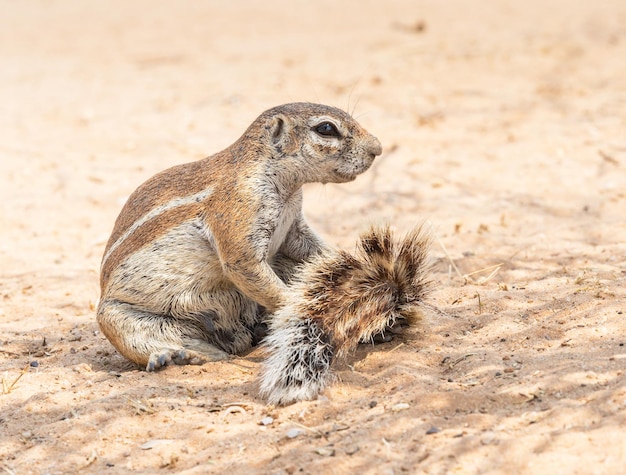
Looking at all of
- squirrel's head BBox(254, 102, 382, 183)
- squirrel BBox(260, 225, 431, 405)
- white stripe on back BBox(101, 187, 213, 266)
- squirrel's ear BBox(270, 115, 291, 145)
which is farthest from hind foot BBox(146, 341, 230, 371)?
squirrel's ear BBox(270, 115, 291, 145)

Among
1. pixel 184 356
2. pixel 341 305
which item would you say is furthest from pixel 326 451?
pixel 184 356

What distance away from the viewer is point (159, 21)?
14984 millimetres

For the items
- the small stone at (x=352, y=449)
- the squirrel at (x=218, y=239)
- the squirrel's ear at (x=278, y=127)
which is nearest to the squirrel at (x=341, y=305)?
the squirrel at (x=218, y=239)

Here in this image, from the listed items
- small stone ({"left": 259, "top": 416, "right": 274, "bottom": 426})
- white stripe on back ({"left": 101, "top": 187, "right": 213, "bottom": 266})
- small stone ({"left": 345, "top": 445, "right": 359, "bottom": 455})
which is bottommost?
small stone ({"left": 259, "top": 416, "right": 274, "bottom": 426})

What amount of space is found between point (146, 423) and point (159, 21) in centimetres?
1222

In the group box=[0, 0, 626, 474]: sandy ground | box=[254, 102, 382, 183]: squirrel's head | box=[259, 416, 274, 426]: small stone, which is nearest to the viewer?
box=[0, 0, 626, 474]: sandy ground

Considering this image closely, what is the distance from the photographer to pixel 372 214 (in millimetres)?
6957

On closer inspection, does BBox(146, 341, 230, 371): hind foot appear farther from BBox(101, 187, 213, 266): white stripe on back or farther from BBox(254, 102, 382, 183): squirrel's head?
BBox(254, 102, 382, 183): squirrel's head

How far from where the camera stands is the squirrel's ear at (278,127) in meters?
4.70

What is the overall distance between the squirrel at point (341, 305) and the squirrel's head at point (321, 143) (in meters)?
0.51

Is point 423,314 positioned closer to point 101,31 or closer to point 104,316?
point 104,316

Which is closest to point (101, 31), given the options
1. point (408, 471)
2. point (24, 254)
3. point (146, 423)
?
point (24, 254)

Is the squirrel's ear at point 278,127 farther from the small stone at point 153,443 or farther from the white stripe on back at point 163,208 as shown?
the small stone at point 153,443

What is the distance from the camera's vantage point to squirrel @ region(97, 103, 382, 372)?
450 cm
